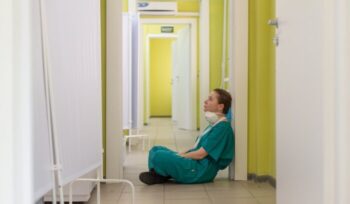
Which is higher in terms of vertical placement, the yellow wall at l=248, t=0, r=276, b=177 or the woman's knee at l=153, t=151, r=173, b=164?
the yellow wall at l=248, t=0, r=276, b=177

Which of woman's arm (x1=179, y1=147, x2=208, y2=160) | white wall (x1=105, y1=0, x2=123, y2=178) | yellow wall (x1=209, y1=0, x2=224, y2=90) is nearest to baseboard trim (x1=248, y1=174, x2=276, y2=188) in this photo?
woman's arm (x1=179, y1=147, x2=208, y2=160)

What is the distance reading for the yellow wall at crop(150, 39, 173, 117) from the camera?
31.3 ft

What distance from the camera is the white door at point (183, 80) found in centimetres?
581

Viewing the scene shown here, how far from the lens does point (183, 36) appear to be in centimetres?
607

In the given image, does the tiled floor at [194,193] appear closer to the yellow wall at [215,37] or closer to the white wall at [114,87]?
the white wall at [114,87]

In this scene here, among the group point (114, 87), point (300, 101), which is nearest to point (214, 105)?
point (114, 87)

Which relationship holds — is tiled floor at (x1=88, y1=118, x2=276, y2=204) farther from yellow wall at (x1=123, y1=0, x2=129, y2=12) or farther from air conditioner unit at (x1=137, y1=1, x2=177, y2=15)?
air conditioner unit at (x1=137, y1=1, x2=177, y2=15)

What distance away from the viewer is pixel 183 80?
612 cm

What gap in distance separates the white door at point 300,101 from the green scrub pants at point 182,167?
104 centimetres

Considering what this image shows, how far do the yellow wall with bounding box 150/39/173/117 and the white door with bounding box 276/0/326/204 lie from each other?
808 cm

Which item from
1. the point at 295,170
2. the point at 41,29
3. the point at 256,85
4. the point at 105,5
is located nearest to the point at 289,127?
the point at 295,170
